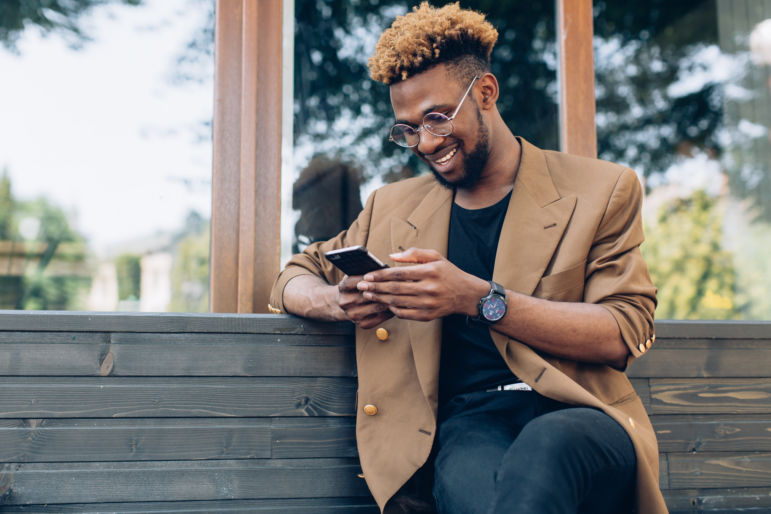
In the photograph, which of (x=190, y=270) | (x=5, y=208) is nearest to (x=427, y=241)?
(x=190, y=270)

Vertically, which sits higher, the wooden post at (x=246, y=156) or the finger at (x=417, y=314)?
the wooden post at (x=246, y=156)

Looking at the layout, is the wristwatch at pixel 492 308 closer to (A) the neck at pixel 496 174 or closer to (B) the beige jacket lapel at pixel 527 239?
(B) the beige jacket lapel at pixel 527 239

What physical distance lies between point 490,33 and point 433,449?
4.60 ft

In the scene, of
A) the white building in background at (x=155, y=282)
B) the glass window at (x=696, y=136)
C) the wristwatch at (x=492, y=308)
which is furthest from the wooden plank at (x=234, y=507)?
the glass window at (x=696, y=136)

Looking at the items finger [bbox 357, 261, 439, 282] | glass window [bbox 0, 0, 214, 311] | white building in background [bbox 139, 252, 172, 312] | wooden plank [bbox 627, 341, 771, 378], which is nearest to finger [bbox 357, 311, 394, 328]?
finger [bbox 357, 261, 439, 282]

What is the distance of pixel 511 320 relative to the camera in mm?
1866

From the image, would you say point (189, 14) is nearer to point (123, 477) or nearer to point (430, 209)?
point (430, 209)

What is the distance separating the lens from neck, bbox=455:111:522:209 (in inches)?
90.4

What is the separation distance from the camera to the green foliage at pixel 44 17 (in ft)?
14.9

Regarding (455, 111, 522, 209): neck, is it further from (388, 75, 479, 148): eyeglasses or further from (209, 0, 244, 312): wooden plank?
(209, 0, 244, 312): wooden plank

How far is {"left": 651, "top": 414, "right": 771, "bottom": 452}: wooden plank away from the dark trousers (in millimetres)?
811

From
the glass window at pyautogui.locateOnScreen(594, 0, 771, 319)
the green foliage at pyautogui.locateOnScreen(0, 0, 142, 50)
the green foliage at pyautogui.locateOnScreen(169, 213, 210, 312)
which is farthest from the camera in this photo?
the glass window at pyautogui.locateOnScreen(594, 0, 771, 319)

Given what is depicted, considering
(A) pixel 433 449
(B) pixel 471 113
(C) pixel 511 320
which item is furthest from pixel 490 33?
(A) pixel 433 449

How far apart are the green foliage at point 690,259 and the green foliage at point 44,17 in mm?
4924
